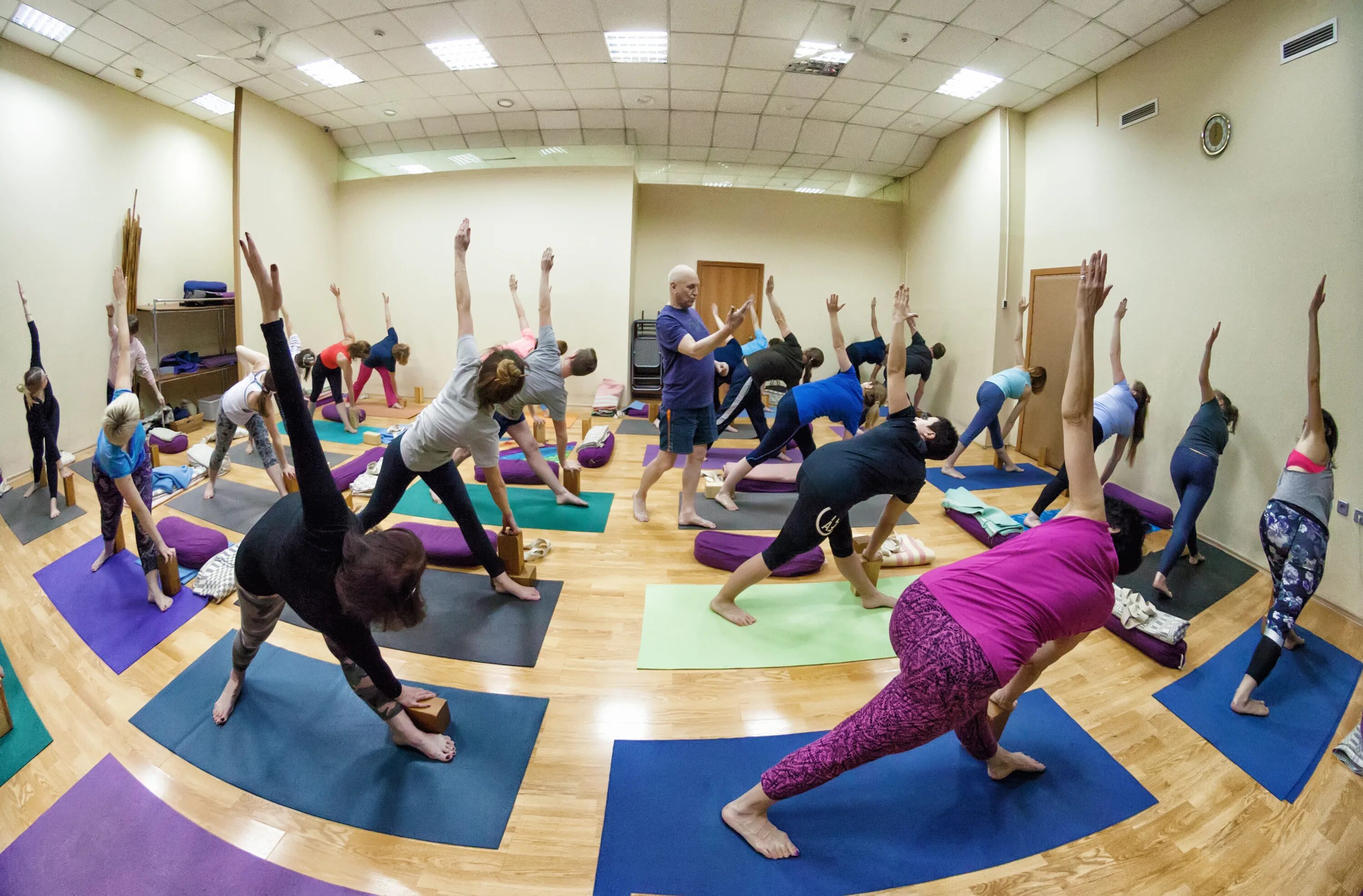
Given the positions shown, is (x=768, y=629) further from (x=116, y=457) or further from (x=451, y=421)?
(x=116, y=457)

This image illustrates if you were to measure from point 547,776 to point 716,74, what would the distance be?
19.7 ft

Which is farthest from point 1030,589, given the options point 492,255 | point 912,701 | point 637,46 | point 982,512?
point 492,255

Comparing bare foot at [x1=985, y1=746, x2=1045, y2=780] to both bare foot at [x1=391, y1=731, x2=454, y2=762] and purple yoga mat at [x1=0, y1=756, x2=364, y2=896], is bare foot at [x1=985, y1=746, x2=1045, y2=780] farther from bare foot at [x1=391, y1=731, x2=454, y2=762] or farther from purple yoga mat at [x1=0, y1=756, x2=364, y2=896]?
purple yoga mat at [x1=0, y1=756, x2=364, y2=896]

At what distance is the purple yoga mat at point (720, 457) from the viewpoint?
17.3ft

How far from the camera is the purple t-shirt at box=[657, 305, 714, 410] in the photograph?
3.39m

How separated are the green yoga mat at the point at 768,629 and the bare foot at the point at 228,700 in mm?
1592

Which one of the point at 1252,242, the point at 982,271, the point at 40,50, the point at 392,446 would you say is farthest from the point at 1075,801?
the point at 40,50

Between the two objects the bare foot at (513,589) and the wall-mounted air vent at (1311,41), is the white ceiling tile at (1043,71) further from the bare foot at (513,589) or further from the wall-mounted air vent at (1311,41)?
the bare foot at (513,589)

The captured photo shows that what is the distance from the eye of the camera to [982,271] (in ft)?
21.0

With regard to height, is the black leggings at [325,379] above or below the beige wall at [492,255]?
below

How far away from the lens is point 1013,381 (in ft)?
16.4

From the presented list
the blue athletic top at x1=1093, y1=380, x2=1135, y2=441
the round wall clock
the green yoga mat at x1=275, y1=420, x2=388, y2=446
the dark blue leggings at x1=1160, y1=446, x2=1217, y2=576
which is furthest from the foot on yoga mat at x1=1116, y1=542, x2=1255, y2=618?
the green yoga mat at x1=275, y1=420, x2=388, y2=446

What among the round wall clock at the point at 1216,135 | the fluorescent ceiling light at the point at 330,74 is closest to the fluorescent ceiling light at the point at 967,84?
the round wall clock at the point at 1216,135

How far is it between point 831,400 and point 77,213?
723cm
